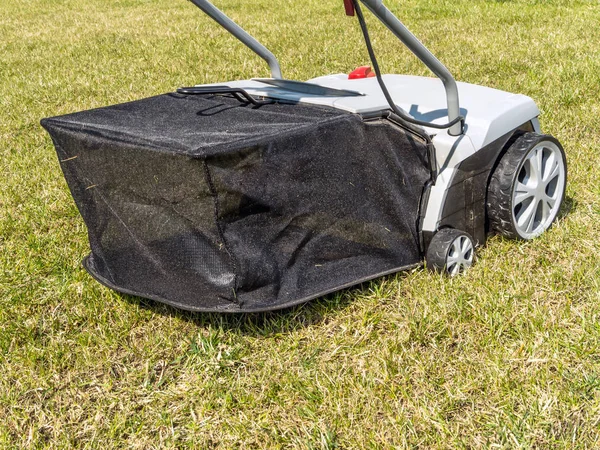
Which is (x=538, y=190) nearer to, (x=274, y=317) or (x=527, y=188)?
(x=527, y=188)

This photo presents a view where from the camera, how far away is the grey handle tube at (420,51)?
1879 millimetres

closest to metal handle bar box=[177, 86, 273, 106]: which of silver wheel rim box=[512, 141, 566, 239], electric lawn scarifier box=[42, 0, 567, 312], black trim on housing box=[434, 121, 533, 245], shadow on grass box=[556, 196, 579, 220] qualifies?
electric lawn scarifier box=[42, 0, 567, 312]

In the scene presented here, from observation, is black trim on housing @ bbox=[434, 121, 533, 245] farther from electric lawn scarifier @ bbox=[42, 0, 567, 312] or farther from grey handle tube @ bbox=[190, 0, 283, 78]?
grey handle tube @ bbox=[190, 0, 283, 78]

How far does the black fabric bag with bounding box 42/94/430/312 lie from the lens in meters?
1.83

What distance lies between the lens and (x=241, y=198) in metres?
1.82

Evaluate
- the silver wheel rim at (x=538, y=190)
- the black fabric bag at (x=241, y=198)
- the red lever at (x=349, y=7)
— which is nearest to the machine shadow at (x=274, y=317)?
the black fabric bag at (x=241, y=198)

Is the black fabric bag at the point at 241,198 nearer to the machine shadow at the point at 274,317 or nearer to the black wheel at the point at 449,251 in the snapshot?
the black wheel at the point at 449,251

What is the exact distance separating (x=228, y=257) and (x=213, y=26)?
6.96 m

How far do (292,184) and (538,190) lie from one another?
3.47ft

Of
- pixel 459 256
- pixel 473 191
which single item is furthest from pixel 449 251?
pixel 473 191

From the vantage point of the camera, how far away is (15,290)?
2477 mm

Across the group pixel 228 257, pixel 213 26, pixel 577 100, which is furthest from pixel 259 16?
pixel 228 257

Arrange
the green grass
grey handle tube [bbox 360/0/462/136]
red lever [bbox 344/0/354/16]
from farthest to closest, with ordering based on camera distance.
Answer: red lever [bbox 344/0/354/16], grey handle tube [bbox 360/0/462/136], the green grass

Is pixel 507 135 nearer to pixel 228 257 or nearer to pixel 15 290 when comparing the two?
pixel 228 257
